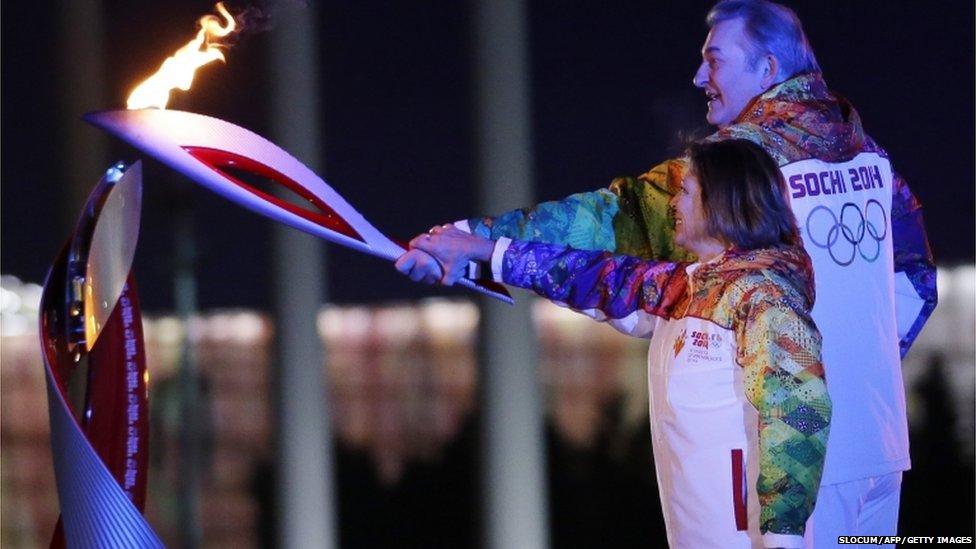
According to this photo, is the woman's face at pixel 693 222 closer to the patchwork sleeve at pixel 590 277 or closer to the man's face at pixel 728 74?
the patchwork sleeve at pixel 590 277

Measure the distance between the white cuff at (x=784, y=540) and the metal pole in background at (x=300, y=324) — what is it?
1983 mm

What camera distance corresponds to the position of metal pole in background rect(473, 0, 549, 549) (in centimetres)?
316

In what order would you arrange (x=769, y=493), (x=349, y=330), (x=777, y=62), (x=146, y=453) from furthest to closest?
1. (x=349, y=330)
2. (x=146, y=453)
3. (x=777, y=62)
4. (x=769, y=493)

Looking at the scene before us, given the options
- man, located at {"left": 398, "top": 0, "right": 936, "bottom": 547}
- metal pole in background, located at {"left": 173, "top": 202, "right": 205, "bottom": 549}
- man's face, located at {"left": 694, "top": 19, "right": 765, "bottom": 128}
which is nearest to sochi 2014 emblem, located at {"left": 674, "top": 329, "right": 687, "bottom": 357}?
man, located at {"left": 398, "top": 0, "right": 936, "bottom": 547}

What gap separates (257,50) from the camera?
10.5 ft

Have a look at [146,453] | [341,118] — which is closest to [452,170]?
[341,118]

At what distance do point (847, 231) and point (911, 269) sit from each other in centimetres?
23

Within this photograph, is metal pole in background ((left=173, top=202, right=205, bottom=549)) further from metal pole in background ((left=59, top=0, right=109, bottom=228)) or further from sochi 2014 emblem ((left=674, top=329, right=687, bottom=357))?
sochi 2014 emblem ((left=674, top=329, right=687, bottom=357))

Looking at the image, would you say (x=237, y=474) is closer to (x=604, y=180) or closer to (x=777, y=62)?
(x=604, y=180)

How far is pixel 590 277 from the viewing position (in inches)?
65.1

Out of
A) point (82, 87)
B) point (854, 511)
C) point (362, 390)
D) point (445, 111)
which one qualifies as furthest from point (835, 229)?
point (82, 87)

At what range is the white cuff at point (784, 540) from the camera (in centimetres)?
137

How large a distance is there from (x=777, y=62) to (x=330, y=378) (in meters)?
1.90

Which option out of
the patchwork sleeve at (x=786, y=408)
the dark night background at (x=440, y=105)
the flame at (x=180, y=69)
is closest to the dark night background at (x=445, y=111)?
the dark night background at (x=440, y=105)
